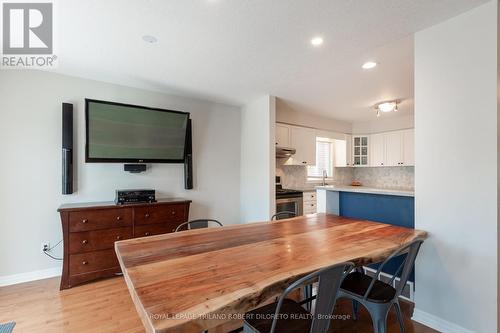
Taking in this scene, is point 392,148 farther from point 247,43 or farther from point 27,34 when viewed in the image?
point 27,34

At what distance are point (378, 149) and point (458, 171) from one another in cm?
398

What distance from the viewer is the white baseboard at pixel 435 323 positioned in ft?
5.91

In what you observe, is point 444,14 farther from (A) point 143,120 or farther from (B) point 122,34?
(A) point 143,120

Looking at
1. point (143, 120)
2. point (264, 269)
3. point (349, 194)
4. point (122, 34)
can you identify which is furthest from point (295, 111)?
point (264, 269)

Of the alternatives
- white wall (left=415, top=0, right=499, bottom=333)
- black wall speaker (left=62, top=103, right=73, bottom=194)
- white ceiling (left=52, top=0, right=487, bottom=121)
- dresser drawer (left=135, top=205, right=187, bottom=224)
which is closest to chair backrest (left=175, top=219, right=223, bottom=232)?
dresser drawer (left=135, top=205, right=187, bottom=224)

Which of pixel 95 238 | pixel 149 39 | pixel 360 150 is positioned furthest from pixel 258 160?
pixel 360 150

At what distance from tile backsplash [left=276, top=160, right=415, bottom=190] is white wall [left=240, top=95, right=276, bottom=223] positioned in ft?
3.19

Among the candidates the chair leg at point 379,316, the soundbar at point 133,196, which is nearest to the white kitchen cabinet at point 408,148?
the chair leg at point 379,316

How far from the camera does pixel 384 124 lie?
18.0 feet

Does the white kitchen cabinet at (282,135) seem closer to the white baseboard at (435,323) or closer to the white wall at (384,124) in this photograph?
the white wall at (384,124)

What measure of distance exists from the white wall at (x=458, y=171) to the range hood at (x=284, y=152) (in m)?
2.48

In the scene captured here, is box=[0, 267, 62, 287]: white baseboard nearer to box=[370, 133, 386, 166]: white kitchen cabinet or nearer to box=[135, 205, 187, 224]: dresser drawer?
box=[135, 205, 187, 224]: dresser drawer

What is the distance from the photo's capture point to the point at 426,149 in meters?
1.99

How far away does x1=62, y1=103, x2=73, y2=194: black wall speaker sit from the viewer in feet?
9.39
